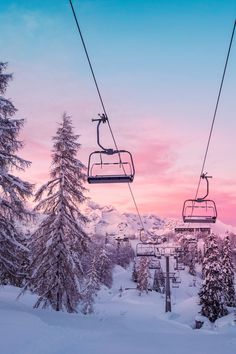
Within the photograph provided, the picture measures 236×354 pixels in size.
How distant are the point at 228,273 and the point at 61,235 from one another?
44.7 meters

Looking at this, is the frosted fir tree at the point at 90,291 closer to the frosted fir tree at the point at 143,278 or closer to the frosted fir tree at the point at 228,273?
the frosted fir tree at the point at 228,273

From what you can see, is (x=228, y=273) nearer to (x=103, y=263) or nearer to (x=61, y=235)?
(x=103, y=263)

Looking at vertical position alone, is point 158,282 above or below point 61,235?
above

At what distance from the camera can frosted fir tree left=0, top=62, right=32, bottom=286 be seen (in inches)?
747

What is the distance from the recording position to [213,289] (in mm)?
48312

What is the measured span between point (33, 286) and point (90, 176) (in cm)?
1517

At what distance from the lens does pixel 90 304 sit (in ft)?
170

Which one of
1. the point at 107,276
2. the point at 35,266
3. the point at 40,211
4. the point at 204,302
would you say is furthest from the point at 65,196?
the point at 107,276

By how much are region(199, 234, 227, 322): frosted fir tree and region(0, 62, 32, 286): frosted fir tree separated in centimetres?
3224

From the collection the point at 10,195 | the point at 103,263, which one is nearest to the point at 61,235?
the point at 10,195

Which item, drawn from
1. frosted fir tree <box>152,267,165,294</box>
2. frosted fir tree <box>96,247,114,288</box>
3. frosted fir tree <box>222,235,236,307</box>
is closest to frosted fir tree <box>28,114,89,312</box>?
frosted fir tree <box>222,235,236,307</box>

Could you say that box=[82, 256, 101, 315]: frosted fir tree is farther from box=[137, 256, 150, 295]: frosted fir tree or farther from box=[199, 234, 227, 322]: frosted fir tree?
box=[137, 256, 150, 295]: frosted fir tree

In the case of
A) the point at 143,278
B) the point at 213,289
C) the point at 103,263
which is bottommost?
the point at 213,289

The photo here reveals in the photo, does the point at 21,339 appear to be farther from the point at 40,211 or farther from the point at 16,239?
the point at 40,211
